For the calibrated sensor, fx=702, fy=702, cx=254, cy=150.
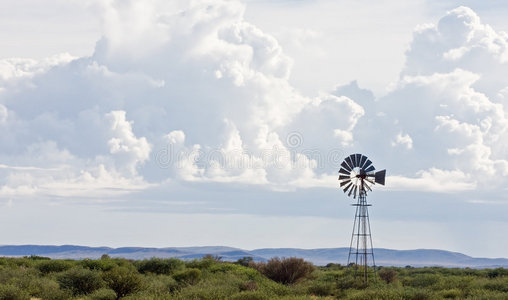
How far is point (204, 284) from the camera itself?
3888 centimetres

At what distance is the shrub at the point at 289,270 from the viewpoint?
166ft

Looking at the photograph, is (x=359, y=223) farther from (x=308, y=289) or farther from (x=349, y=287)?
(x=308, y=289)

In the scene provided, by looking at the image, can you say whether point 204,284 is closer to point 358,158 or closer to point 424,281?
point 358,158

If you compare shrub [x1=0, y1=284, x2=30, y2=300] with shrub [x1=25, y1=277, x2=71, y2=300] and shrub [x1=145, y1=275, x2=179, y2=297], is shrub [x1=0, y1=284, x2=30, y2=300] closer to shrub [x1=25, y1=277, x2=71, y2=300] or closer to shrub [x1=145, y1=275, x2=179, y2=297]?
shrub [x1=25, y1=277, x2=71, y2=300]

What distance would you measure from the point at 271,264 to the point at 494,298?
20.2m

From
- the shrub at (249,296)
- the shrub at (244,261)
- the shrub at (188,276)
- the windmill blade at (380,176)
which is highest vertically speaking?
the windmill blade at (380,176)

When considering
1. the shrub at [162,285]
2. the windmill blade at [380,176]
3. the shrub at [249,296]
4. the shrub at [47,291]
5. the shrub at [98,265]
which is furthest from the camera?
the windmill blade at [380,176]

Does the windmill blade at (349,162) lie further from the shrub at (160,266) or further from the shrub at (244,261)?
the shrub at (244,261)

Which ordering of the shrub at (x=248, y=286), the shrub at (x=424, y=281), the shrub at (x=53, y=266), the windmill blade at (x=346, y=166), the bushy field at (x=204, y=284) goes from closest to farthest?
the bushy field at (x=204, y=284) < the shrub at (x=248, y=286) < the shrub at (x=53, y=266) < the windmill blade at (x=346, y=166) < the shrub at (x=424, y=281)

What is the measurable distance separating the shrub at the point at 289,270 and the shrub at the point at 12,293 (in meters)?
21.5

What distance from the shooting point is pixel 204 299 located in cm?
3338

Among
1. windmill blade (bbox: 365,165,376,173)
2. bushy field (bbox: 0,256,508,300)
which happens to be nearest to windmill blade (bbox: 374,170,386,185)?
windmill blade (bbox: 365,165,376,173)

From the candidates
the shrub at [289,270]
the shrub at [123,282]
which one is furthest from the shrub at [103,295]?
the shrub at [289,270]

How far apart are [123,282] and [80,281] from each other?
2.82 meters
